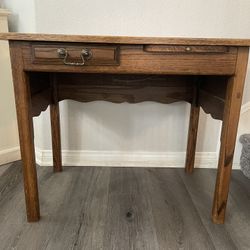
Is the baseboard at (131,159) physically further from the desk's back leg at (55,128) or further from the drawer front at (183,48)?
the drawer front at (183,48)

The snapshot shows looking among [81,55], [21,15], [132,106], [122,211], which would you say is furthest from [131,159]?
[21,15]

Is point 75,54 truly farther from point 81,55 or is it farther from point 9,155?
point 9,155

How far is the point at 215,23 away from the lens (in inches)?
54.6

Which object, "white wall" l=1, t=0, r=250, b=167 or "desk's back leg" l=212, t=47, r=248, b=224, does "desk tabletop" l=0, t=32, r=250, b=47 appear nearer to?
"desk's back leg" l=212, t=47, r=248, b=224

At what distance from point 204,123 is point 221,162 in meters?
0.59

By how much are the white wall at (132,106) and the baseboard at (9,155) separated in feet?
0.58

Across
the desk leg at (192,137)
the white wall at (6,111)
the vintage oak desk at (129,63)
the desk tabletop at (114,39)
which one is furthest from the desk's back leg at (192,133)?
the white wall at (6,111)

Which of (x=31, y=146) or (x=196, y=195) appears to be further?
(x=196, y=195)

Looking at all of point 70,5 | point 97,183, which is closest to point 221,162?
point 97,183

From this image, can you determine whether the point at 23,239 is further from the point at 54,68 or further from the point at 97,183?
the point at 54,68

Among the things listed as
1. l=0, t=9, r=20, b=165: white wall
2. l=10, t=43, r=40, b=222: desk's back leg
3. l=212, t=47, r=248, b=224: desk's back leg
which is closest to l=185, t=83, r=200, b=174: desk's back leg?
l=212, t=47, r=248, b=224: desk's back leg

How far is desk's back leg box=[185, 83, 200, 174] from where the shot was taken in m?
1.43

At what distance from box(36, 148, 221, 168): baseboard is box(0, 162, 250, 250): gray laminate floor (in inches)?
2.4

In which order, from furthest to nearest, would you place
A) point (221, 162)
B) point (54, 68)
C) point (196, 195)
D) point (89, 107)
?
point (89, 107) → point (196, 195) → point (221, 162) → point (54, 68)
